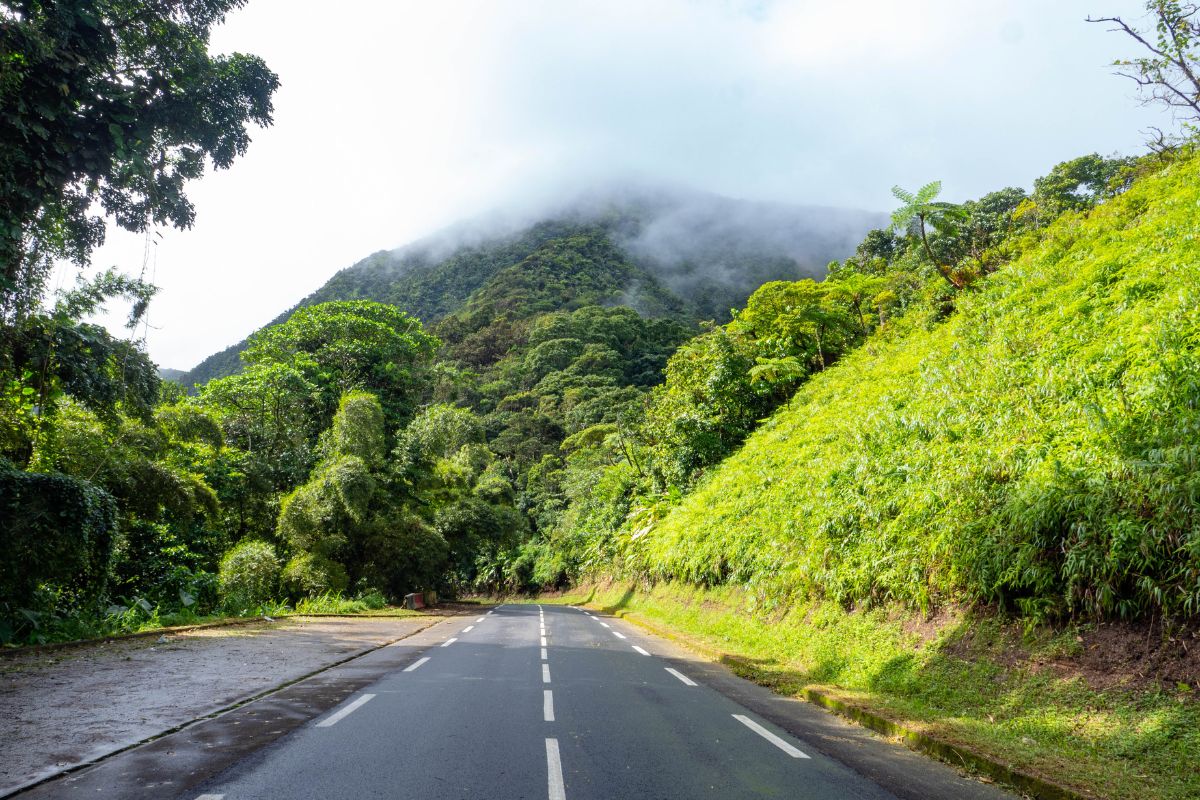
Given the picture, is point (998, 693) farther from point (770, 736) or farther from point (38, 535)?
point (38, 535)

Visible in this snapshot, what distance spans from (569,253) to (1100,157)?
235 ft

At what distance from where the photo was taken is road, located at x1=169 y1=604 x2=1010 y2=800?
14.9 feet

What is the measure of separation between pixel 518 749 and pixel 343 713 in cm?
237

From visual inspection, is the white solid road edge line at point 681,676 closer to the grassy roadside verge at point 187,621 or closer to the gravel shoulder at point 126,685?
the gravel shoulder at point 126,685

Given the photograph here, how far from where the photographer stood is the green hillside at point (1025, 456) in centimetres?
614

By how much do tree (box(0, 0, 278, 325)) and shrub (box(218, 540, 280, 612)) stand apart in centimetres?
1116

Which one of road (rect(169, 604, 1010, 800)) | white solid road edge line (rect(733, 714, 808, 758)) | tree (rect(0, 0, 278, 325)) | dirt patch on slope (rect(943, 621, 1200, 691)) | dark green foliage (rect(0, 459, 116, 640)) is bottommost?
white solid road edge line (rect(733, 714, 808, 758))

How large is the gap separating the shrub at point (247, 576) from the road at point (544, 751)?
40.1 ft

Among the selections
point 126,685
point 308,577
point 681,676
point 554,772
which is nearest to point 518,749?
point 554,772

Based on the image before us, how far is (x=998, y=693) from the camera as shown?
6.39m

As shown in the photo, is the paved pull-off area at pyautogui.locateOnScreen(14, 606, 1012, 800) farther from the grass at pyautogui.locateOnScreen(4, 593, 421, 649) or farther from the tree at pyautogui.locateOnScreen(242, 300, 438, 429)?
the tree at pyautogui.locateOnScreen(242, 300, 438, 429)

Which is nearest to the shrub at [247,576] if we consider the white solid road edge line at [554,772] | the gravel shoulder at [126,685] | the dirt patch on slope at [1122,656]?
the gravel shoulder at [126,685]

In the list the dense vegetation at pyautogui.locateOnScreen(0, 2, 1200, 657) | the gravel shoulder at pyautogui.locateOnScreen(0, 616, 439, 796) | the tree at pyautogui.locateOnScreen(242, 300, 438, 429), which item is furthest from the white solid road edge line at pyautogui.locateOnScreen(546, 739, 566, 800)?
the tree at pyautogui.locateOnScreen(242, 300, 438, 429)

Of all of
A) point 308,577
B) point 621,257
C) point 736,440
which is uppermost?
point 621,257
